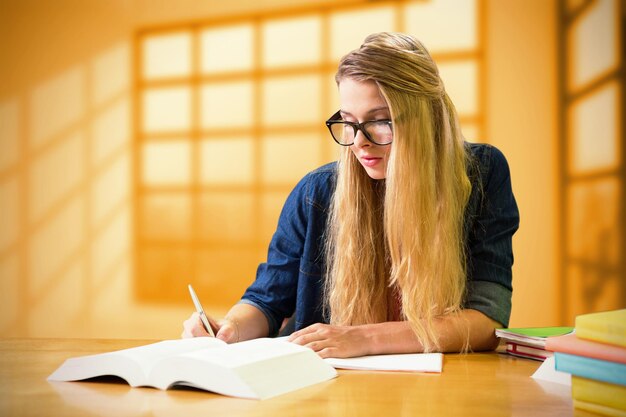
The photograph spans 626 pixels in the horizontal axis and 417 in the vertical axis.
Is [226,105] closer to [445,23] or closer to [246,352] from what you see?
[445,23]

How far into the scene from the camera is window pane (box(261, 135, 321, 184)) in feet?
15.1

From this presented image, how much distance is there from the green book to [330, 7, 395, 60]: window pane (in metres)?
3.32

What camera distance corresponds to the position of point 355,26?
14.9 feet

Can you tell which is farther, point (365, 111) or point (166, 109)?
point (166, 109)

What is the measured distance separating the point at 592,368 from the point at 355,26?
12.7ft

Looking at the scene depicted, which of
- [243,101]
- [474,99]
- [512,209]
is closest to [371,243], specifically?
[512,209]

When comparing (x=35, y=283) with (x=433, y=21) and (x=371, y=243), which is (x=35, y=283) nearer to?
(x=433, y=21)

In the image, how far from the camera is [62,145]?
506 centimetres

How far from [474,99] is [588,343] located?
3466 millimetres

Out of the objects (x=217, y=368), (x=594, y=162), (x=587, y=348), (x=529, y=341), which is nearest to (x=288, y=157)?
(x=594, y=162)

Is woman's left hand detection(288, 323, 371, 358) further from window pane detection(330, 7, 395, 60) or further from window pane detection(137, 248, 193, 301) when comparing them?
window pane detection(137, 248, 193, 301)

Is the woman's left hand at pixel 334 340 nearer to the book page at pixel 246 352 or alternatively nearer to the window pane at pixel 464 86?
the book page at pixel 246 352

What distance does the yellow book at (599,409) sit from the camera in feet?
2.91

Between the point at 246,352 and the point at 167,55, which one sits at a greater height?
the point at 167,55
